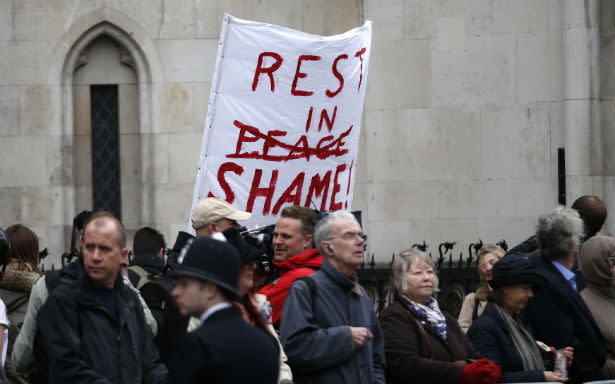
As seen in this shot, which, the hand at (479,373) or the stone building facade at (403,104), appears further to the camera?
the stone building facade at (403,104)

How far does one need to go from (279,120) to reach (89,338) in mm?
3587

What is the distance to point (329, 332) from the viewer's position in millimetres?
6359

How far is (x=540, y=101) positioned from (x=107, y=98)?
17.1ft

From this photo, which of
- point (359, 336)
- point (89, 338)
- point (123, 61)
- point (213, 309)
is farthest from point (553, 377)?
point (123, 61)

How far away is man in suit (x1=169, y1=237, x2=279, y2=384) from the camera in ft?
13.9

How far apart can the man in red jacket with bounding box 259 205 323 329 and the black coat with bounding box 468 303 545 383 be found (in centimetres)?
112

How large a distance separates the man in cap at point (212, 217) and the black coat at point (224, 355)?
3.32 metres

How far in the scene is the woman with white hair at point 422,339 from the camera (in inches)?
264

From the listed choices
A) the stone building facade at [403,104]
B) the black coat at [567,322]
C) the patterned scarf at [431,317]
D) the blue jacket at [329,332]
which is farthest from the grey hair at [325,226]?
the stone building facade at [403,104]

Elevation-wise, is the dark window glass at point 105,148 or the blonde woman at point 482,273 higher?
the dark window glass at point 105,148

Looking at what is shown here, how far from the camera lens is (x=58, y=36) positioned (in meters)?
13.3

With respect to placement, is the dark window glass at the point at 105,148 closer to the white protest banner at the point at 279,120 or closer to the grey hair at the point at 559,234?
the white protest banner at the point at 279,120

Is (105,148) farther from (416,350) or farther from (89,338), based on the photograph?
(89,338)

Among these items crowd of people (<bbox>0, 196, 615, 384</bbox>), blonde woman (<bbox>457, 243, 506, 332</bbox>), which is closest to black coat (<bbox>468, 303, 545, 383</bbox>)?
crowd of people (<bbox>0, 196, 615, 384</bbox>)
